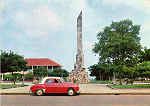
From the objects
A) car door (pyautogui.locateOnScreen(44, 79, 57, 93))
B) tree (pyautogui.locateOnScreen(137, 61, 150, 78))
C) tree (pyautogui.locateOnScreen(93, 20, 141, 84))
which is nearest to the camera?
car door (pyautogui.locateOnScreen(44, 79, 57, 93))

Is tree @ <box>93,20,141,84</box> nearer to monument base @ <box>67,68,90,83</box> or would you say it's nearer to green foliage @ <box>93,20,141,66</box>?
green foliage @ <box>93,20,141,66</box>

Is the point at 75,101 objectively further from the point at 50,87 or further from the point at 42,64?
the point at 42,64

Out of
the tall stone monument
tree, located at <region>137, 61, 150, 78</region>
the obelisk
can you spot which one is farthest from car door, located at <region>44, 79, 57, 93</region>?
the obelisk

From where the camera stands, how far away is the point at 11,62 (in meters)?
33.5

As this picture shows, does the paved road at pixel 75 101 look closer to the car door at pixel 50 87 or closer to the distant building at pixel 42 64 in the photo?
the car door at pixel 50 87

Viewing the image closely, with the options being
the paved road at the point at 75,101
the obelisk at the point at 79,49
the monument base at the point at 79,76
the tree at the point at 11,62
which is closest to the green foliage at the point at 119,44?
the obelisk at the point at 79,49

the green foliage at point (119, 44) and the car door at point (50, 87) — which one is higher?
the green foliage at point (119, 44)

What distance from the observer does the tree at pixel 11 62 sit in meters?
33.4

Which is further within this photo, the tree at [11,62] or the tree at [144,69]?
the tree at [11,62]

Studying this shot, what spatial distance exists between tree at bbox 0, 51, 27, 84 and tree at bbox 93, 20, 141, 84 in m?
16.4

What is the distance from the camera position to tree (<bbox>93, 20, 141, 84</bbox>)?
3888cm

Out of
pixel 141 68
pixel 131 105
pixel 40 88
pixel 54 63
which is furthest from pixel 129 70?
pixel 54 63

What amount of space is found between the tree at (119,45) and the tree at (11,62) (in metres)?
16.4

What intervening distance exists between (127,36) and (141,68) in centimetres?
1656
